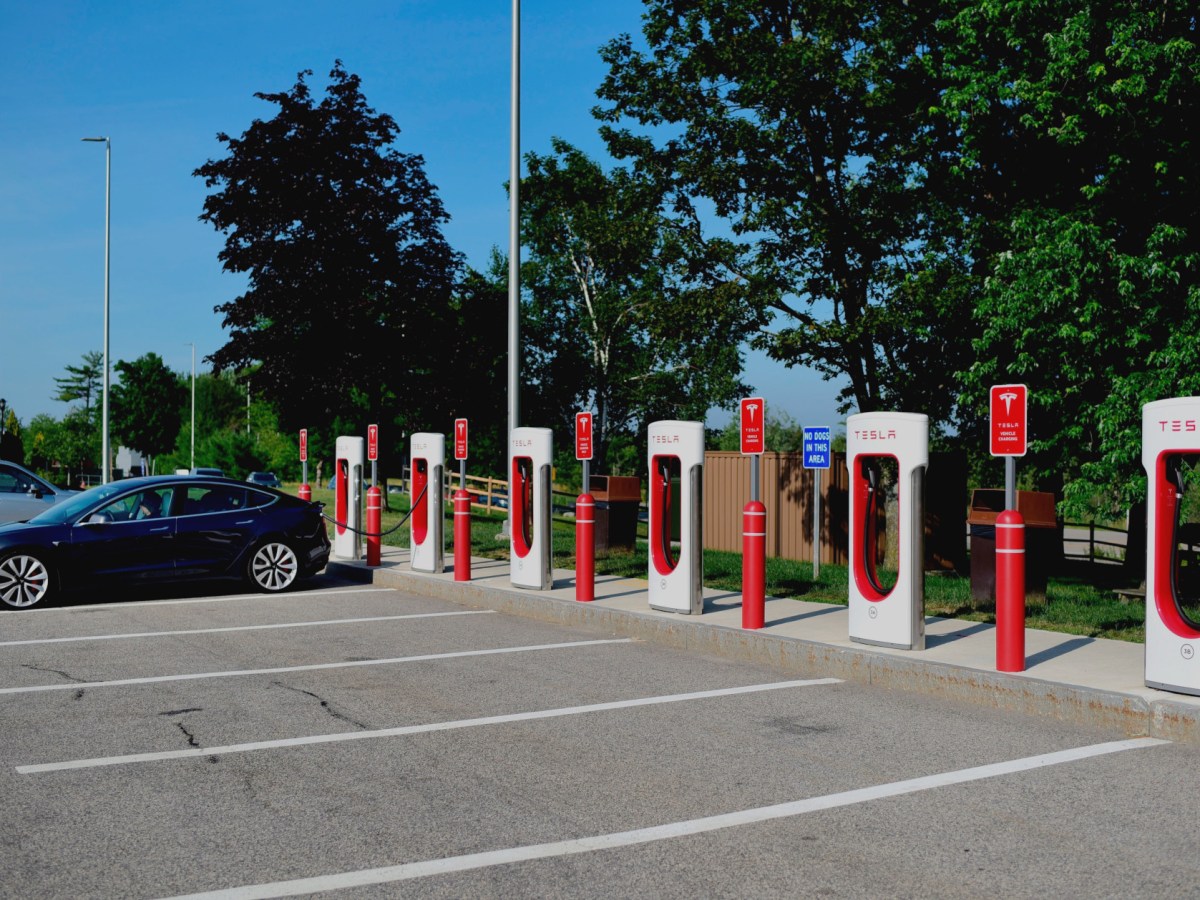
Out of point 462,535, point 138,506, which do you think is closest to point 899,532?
point 462,535

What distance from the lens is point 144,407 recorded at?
359 feet

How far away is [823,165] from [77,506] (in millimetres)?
12109

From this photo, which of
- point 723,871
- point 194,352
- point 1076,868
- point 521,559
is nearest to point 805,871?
point 723,871

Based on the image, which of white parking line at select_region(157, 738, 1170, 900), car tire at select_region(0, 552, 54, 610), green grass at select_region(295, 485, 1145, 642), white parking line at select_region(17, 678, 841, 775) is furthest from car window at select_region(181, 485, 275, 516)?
white parking line at select_region(157, 738, 1170, 900)

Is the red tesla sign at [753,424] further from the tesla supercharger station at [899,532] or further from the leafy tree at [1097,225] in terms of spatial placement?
the leafy tree at [1097,225]

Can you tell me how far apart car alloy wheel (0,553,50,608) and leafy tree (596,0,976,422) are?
10.5 meters

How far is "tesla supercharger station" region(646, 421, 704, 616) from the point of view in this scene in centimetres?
1083

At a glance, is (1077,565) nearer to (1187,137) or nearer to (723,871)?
(1187,137)

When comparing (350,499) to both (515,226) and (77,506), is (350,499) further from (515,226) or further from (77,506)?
(77,506)

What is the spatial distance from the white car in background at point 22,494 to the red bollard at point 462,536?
29.8 feet

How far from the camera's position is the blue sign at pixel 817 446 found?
663 inches

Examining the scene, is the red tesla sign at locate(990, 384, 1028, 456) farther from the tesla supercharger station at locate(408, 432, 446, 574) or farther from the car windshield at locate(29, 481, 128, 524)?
the car windshield at locate(29, 481, 128, 524)

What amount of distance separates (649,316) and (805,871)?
15.2 m

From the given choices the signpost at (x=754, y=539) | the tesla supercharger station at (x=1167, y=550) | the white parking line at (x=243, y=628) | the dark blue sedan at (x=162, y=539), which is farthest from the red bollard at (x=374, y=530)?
the tesla supercharger station at (x=1167, y=550)
